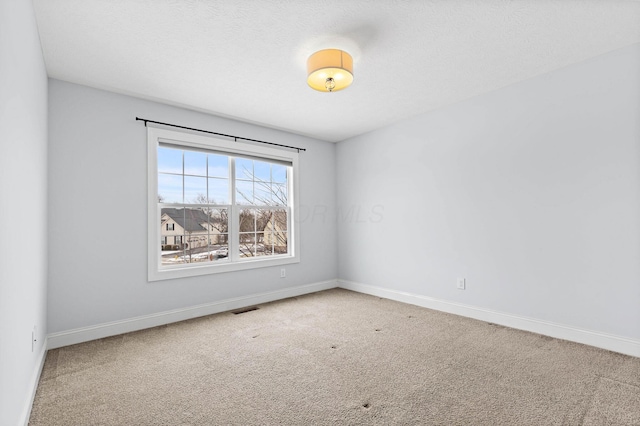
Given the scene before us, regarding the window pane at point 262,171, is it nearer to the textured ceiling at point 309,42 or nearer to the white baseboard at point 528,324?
the textured ceiling at point 309,42

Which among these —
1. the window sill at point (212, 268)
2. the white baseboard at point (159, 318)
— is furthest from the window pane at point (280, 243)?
the white baseboard at point (159, 318)

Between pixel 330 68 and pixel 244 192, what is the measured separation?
244 cm

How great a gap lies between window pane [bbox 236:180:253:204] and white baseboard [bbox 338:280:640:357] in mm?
2385

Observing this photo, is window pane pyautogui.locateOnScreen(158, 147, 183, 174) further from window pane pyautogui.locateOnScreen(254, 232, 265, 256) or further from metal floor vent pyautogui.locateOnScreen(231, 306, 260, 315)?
metal floor vent pyautogui.locateOnScreen(231, 306, 260, 315)

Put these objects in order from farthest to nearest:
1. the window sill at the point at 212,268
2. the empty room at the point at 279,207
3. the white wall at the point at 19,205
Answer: the window sill at the point at 212,268, the empty room at the point at 279,207, the white wall at the point at 19,205

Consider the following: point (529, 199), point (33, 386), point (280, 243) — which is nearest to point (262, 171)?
point (280, 243)

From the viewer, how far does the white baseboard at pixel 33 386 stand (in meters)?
1.73

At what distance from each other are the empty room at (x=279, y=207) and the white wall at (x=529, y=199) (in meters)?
0.02

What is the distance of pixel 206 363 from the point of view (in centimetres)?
249

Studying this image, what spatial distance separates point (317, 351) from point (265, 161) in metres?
2.83

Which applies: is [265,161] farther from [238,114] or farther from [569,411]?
[569,411]

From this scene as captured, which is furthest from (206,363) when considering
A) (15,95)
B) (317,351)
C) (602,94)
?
(602,94)

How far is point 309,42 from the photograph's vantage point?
2.43 m

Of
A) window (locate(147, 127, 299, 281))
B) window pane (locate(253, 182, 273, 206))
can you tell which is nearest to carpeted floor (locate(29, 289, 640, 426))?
window (locate(147, 127, 299, 281))
